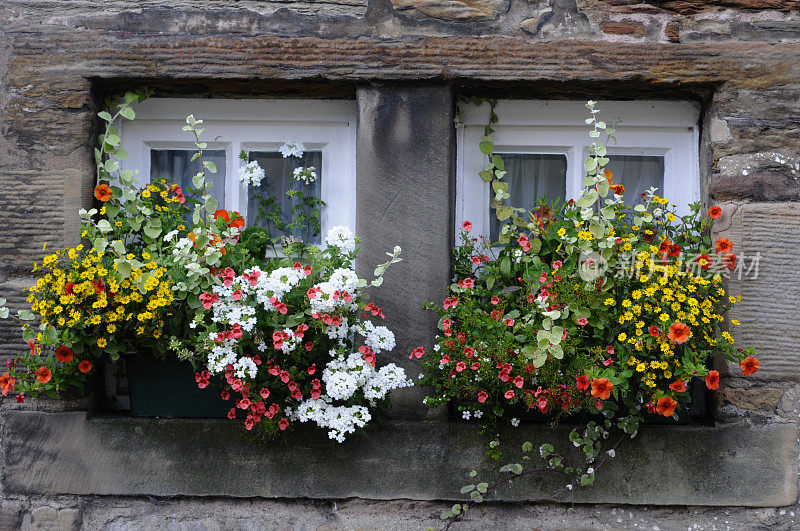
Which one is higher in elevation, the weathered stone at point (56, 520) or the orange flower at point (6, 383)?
the orange flower at point (6, 383)

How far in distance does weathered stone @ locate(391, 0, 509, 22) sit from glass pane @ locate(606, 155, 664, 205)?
72cm

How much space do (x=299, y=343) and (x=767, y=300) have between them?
1.61 meters

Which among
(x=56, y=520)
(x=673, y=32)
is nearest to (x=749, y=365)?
(x=673, y=32)

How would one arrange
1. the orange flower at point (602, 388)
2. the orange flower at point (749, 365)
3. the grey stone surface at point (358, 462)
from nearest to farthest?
the orange flower at point (602, 388) < the orange flower at point (749, 365) < the grey stone surface at point (358, 462)

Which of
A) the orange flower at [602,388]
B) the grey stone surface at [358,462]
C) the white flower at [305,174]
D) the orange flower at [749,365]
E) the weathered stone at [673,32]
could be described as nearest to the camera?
the orange flower at [602,388]

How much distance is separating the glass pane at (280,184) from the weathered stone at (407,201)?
0.28 m

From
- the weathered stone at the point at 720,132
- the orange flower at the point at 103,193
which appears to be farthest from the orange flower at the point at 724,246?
the orange flower at the point at 103,193

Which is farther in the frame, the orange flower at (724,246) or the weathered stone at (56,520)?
the weathered stone at (56,520)

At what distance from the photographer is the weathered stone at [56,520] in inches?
103

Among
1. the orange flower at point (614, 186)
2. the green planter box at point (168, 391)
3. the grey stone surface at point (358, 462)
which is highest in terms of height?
the orange flower at point (614, 186)

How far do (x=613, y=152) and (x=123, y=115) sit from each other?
182 cm

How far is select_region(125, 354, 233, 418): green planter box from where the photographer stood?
2.59m

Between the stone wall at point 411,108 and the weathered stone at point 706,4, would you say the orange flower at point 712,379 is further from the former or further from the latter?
the weathered stone at point 706,4

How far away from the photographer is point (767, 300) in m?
2.61
